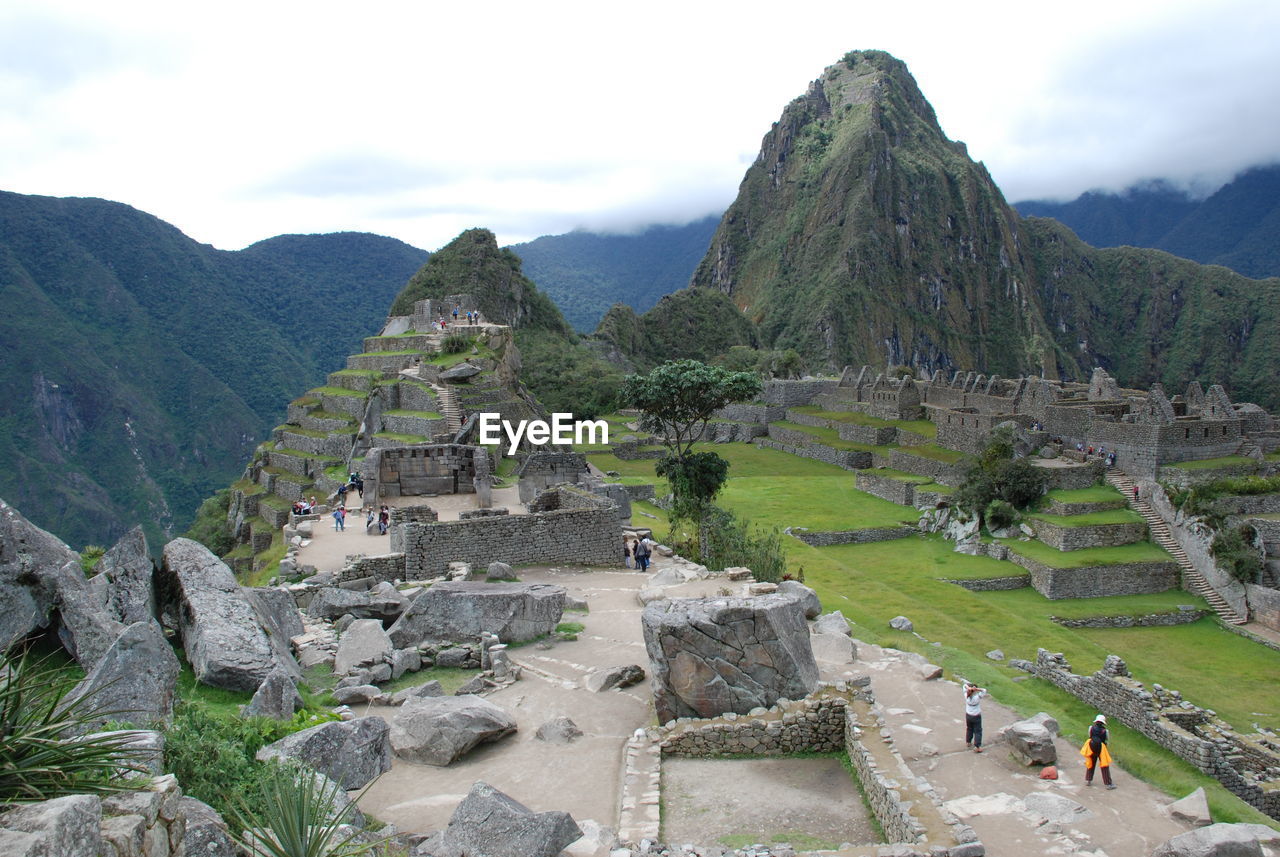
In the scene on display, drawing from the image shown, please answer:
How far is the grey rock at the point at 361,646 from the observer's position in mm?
11703

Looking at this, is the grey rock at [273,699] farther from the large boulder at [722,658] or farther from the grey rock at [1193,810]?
the grey rock at [1193,810]

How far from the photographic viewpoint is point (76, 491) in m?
56.8

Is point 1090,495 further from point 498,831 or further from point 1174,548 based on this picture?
point 498,831

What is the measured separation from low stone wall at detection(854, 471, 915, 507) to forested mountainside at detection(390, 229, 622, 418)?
41.1m

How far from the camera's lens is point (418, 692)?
10.9 metres

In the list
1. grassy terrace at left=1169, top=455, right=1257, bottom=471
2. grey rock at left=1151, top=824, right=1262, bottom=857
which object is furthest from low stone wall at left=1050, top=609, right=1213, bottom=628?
grey rock at left=1151, top=824, right=1262, bottom=857

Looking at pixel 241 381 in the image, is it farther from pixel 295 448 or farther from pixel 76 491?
pixel 295 448

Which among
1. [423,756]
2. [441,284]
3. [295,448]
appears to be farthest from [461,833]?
[441,284]

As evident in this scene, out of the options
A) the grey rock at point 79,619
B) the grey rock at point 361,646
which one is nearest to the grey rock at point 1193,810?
the grey rock at point 361,646

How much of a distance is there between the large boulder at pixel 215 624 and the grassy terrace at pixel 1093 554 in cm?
2865

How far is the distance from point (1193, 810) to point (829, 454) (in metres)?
52.5

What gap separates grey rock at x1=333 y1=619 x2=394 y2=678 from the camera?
1170cm

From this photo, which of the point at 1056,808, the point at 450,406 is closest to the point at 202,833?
the point at 1056,808

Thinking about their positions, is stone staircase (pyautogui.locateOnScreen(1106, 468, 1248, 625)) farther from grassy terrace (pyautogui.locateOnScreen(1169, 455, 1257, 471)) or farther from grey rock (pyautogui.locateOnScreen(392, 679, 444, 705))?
grey rock (pyautogui.locateOnScreen(392, 679, 444, 705))
